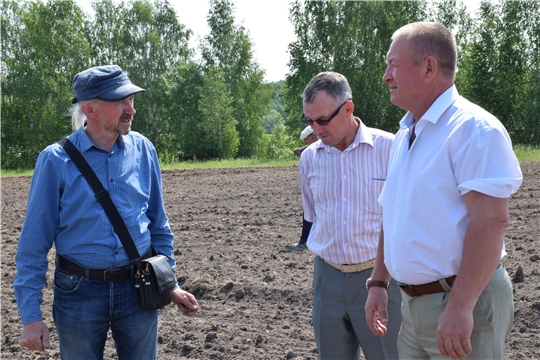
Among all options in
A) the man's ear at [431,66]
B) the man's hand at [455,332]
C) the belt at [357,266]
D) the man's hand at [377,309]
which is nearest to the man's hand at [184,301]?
the belt at [357,266]

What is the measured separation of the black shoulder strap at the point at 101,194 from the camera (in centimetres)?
317

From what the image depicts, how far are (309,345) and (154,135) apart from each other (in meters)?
42.8

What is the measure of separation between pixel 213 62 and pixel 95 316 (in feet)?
151

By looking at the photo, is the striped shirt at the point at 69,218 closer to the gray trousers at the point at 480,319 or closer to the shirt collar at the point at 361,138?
the shirt collar at the point at 361,138

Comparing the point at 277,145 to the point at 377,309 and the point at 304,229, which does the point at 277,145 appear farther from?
the point at 377,309

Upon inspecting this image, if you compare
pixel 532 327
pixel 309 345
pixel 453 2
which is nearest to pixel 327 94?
pixel 309 345

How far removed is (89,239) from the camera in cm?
316

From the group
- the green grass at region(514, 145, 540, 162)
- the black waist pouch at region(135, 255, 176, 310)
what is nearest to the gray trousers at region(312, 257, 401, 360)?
the black waist pouch at region(135, 255, 176, 310)

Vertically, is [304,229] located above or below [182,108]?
below

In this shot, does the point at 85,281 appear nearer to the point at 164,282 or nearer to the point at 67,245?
the point at 67,245

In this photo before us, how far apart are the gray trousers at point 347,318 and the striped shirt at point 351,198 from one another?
0.12 meters

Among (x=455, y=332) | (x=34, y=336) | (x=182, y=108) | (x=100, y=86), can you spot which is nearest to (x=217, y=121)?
(x=182, y=108)

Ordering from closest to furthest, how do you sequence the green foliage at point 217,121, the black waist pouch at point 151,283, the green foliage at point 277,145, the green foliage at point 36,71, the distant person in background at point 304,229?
the black waist pouch at point 151,283, the distant person in background at point 304,229, the green foliage at point 36,71, the green foliage at point 217,121, the green foliage at point 277,145

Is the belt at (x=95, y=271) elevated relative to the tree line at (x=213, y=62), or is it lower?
lower
